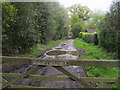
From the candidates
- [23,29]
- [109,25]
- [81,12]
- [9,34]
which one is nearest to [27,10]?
[23,29]

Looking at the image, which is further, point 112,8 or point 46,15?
A: point 46,15

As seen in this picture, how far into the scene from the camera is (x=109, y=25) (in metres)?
9.62

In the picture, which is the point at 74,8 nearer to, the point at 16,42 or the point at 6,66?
the point at 16,42

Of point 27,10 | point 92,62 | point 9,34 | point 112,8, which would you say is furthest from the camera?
point 27,10

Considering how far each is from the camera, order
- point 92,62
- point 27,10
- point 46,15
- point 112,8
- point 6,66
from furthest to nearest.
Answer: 1. point 46,15
2. point 27,10
3. point 112,8
4. point 6,66
5. point 92,62

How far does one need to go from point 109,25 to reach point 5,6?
784 centimetres

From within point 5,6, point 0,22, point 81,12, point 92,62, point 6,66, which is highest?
point 81,12

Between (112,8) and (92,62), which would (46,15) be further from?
(92,62)

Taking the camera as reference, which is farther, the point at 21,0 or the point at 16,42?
the point at 16,42

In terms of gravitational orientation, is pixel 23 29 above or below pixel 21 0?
below

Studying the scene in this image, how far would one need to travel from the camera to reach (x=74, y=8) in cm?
5472

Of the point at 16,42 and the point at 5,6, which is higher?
the point at 5,6

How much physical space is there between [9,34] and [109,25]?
27.1ft

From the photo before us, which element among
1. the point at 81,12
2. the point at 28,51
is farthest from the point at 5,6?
the point at 81,12
